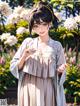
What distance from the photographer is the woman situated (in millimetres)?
4477

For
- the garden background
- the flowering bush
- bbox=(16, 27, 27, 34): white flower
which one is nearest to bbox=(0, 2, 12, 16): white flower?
the garden background

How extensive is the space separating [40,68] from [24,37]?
20.8 ft

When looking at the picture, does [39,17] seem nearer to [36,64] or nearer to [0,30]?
[36,64]

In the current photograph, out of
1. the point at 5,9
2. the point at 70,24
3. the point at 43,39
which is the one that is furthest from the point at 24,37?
the point at 43,39

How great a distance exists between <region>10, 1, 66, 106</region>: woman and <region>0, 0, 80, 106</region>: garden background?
398 cm

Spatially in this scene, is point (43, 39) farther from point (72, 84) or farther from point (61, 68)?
point (72, 84)

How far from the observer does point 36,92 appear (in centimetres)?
450

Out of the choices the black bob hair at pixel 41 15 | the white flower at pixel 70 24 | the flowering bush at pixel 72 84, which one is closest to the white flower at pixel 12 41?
the white flower at pixel 70 24

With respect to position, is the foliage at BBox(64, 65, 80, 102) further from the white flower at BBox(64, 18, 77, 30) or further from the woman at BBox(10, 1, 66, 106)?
the woman at BBox(10, 1, 66, 106)

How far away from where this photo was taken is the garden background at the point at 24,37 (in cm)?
884

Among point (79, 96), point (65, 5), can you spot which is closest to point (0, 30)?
point (65, 5)

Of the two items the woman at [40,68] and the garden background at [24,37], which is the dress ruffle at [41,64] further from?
the garden background at [24,37]

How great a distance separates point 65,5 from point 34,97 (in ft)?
20.6

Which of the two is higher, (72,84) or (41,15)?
(72,84)
